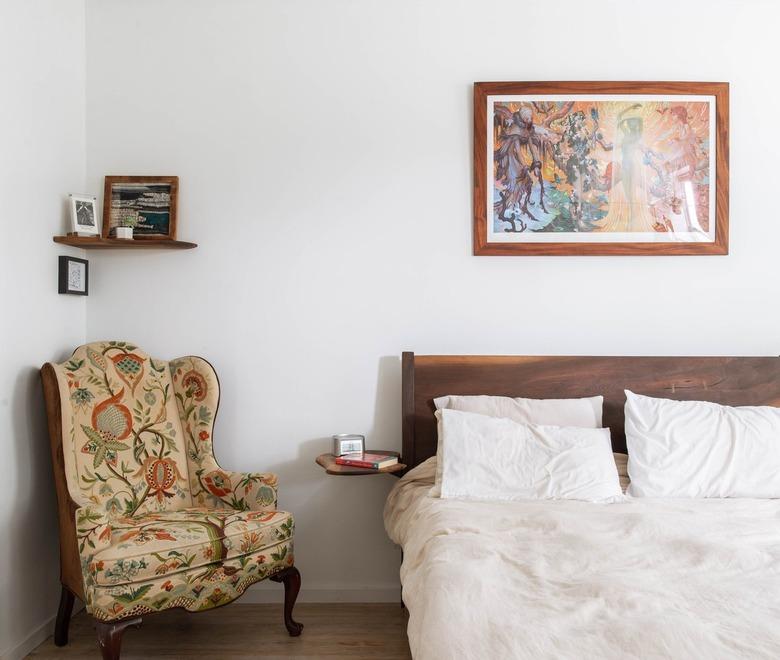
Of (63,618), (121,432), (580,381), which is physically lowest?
(63,618)

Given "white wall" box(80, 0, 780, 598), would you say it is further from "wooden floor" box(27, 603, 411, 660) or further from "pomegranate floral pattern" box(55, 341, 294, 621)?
"wooden floor" box(27, 603, 411, 660)

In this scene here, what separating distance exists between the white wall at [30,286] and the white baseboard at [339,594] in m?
0.90

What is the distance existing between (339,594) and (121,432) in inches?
47.7

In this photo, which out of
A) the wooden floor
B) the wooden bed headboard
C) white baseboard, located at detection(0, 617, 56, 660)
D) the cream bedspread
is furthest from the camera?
the wooden bed headboard

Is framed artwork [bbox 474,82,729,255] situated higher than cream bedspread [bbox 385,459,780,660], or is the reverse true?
framed artwork [bbox 474,82,729,255]

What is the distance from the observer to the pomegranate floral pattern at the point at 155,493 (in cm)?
219

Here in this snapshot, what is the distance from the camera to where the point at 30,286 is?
2.62 metres

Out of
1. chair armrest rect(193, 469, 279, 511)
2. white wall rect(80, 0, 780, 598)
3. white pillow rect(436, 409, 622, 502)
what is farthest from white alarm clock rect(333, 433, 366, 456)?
white pillow rect(436, 409, 622, 502)

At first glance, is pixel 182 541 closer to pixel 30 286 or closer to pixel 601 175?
pixel 30 286

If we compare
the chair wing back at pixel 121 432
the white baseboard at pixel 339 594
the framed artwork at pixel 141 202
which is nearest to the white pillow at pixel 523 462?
the white baseboard at pixel 339 594

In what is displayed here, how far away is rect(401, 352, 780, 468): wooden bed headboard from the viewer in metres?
2.96

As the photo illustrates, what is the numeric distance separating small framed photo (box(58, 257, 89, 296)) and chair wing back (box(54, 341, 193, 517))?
0.28 meters

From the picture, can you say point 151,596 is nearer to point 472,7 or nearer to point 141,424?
point 141,424

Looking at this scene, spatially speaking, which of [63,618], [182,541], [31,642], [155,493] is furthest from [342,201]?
[31,642]
